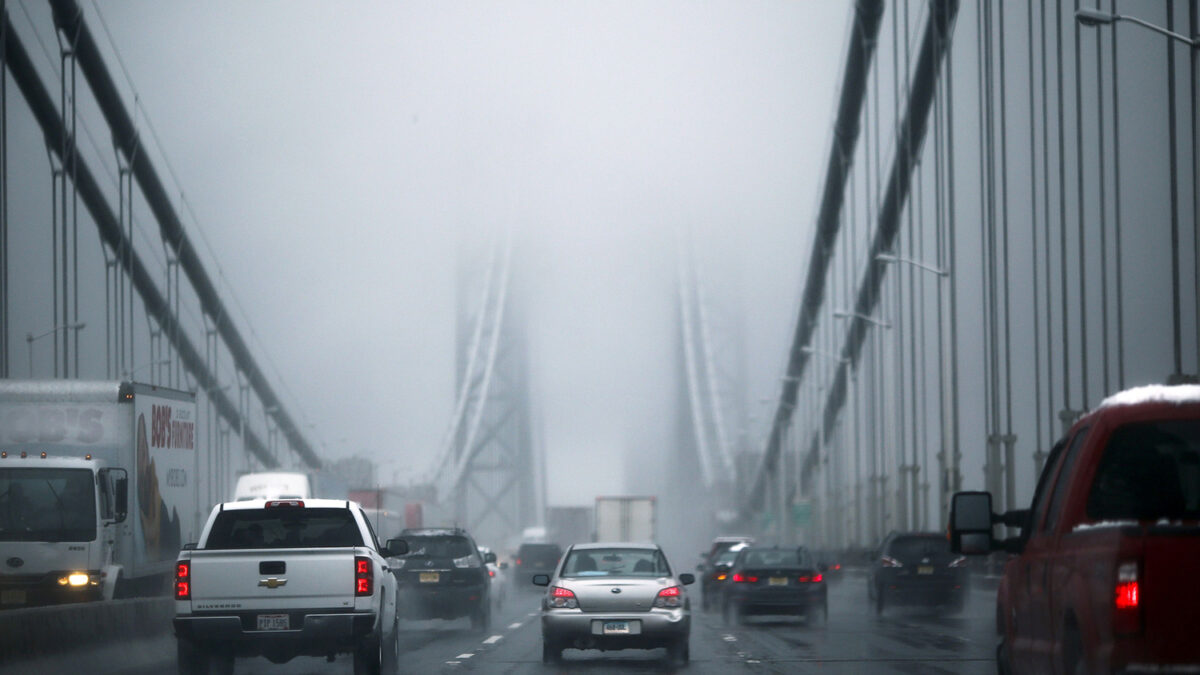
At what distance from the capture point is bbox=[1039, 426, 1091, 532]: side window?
328 inches

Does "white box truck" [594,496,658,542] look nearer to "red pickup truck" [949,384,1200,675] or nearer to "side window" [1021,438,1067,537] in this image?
"red pickup truck" [949,384,1200,675]

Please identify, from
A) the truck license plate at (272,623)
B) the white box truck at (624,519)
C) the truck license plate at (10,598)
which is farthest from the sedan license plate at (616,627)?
the white box truck at (624,519)

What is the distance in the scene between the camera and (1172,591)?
656cm

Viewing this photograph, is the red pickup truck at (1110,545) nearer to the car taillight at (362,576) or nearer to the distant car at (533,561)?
the car taillight at (362,576)

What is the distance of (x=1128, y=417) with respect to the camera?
780cm

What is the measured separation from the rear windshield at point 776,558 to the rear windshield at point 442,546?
460cm

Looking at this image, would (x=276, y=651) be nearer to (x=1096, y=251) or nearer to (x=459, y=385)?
(x=1096, y=251)

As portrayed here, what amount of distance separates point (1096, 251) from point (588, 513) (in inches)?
2362

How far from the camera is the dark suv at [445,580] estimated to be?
90.3 ft

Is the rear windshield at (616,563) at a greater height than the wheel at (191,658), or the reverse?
the rear windshield at (616,563)

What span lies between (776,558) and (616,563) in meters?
11.5

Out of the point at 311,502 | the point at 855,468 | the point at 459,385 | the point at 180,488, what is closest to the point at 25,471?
the point at 180,488

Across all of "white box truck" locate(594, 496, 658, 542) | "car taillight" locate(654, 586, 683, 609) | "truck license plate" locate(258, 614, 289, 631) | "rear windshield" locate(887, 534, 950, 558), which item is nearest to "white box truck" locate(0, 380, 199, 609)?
"car taillight" locate(654, 586, 683, 609)

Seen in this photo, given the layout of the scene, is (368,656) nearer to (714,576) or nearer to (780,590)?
(780,590)
